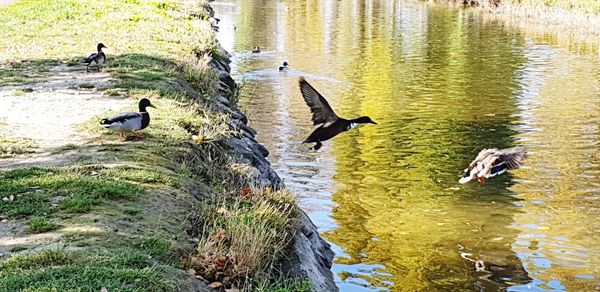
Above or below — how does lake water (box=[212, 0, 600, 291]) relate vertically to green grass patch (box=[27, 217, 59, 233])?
below

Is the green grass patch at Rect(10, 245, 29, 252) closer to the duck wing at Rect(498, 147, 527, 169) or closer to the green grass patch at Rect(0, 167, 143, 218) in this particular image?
the green grass patch at Rect(0, 167, 143, 218)

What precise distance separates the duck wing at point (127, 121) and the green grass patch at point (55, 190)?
140cm

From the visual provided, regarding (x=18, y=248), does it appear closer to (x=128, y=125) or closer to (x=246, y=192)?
(x=246, y=192)

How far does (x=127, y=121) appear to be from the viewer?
9109 millimetres

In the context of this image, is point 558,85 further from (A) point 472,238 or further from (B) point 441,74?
(A) point 472,238

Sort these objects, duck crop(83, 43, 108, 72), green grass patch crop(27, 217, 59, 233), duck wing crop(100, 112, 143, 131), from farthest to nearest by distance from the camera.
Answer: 1. duck crop(83, 43, 108, 72)
2. duck wing crop(100, 112, 143, 131)
3. green grass patch crop(27, 217, 59, 233)

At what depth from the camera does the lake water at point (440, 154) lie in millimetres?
10375

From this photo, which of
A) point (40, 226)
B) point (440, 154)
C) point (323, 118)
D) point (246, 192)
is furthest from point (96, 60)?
point (40, 226)

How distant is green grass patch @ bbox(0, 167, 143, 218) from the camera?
6.73m

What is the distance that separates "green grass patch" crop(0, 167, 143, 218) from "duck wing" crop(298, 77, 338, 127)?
95.4 inches

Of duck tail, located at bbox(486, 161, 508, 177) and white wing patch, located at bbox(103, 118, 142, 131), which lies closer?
white wing patch, located at bbox(103, 118, 142, 131)

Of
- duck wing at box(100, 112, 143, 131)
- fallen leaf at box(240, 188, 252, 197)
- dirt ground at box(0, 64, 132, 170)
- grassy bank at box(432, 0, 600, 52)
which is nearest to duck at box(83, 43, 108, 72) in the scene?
dirt ground at box(0, 64, 132, 170)

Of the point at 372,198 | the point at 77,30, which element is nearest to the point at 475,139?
the point at 372,198

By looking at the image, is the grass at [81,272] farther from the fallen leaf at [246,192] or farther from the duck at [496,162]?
the duck at [496,162]
